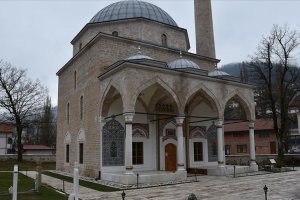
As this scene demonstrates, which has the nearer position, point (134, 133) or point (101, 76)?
point (101, 76)

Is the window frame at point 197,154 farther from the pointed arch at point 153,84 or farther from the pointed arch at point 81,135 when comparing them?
the pointed arch at point 81,135

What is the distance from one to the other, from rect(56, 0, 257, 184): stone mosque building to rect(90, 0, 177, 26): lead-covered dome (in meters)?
0.07

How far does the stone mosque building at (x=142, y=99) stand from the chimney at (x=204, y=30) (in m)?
0.07

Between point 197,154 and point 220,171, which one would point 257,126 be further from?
point 220,171

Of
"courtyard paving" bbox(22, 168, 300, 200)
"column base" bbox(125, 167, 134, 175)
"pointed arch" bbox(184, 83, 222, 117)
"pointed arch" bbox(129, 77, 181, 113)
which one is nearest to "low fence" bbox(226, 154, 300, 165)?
"pointed arch" bbox(184, 83, 222, 117)

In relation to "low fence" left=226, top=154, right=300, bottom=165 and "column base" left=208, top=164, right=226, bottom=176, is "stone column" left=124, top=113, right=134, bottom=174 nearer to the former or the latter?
"column base" left=208, top=164, right=226, bottom=176

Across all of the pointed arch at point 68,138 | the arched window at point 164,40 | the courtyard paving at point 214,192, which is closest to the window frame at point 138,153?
the courtyard paving at point 214,192

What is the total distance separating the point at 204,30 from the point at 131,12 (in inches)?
210

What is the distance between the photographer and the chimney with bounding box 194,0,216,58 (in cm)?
2066

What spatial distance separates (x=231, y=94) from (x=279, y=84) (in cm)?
734

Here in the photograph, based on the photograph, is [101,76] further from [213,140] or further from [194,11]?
[194,11]

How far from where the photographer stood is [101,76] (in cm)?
1455

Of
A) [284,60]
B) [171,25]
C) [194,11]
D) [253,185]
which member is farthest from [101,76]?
[284,60]

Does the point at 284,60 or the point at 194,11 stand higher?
the point at 194,11
